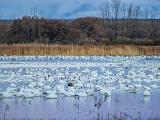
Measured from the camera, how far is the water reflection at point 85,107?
878 cm

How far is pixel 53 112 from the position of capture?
30.2ft

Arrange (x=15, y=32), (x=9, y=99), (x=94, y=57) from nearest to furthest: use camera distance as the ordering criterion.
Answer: (x=9, y=99)
(x=94, y=57)
(x=15, y=32)

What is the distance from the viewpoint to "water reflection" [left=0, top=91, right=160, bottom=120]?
8781mm

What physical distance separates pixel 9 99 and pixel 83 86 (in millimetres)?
2531

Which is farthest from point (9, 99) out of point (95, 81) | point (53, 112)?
point (95, 81)

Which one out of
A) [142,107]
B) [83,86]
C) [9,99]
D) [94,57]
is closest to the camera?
[142,107]

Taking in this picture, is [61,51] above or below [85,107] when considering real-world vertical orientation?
above

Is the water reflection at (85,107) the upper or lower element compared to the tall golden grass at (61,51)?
lower

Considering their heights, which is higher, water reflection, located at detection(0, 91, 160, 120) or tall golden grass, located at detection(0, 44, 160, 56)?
tall golden grass, located at detection(0, 44, 160, 56)

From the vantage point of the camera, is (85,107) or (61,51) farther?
(61,51)

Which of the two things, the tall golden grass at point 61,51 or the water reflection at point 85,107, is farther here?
the tall golden grass at point 61,51

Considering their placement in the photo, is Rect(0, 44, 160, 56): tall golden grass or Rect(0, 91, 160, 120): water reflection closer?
Rect(0, 91, 160, 120): water reflection

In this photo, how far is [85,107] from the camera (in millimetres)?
9703

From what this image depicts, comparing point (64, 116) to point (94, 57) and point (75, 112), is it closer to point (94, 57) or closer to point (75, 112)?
point (75, 112)
